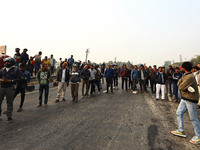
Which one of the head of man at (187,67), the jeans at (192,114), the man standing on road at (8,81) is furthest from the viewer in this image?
the man standing on road at (8,81)

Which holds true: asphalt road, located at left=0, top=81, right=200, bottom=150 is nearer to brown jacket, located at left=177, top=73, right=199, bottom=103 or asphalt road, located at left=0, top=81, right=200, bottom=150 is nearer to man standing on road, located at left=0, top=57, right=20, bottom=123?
man standing on road, located at left=0, top=57, right=20, bottom=123

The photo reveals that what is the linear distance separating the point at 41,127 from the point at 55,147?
4.24ft

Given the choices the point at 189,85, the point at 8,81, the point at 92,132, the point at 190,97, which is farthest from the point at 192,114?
the point at 8,81

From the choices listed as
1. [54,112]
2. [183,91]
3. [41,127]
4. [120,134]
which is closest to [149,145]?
[120,134]

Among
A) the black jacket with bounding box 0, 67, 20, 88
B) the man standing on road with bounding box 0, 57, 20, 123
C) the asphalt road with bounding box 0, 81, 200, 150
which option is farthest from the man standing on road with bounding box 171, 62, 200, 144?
the black jacket with bounding box 0, 67, 20, 88

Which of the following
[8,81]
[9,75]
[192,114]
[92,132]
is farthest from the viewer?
[9,75]

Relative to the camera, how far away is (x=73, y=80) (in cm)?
743

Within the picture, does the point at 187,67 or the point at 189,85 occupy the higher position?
the point at 187,67

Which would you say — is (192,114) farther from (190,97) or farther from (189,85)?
(189,85)

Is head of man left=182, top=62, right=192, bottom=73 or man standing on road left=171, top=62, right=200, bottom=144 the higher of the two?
head of man left=182, top=62, right=192, bottom=73

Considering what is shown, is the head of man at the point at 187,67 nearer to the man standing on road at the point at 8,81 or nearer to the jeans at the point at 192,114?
the jeans at the point at 192,114

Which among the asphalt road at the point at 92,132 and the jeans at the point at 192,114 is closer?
the asphalt road at the point at 92,132

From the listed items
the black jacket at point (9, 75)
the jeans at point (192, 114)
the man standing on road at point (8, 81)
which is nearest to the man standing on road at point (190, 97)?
the jeans at point (192, 114)

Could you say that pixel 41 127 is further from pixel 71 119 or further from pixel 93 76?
pixel 93 76
